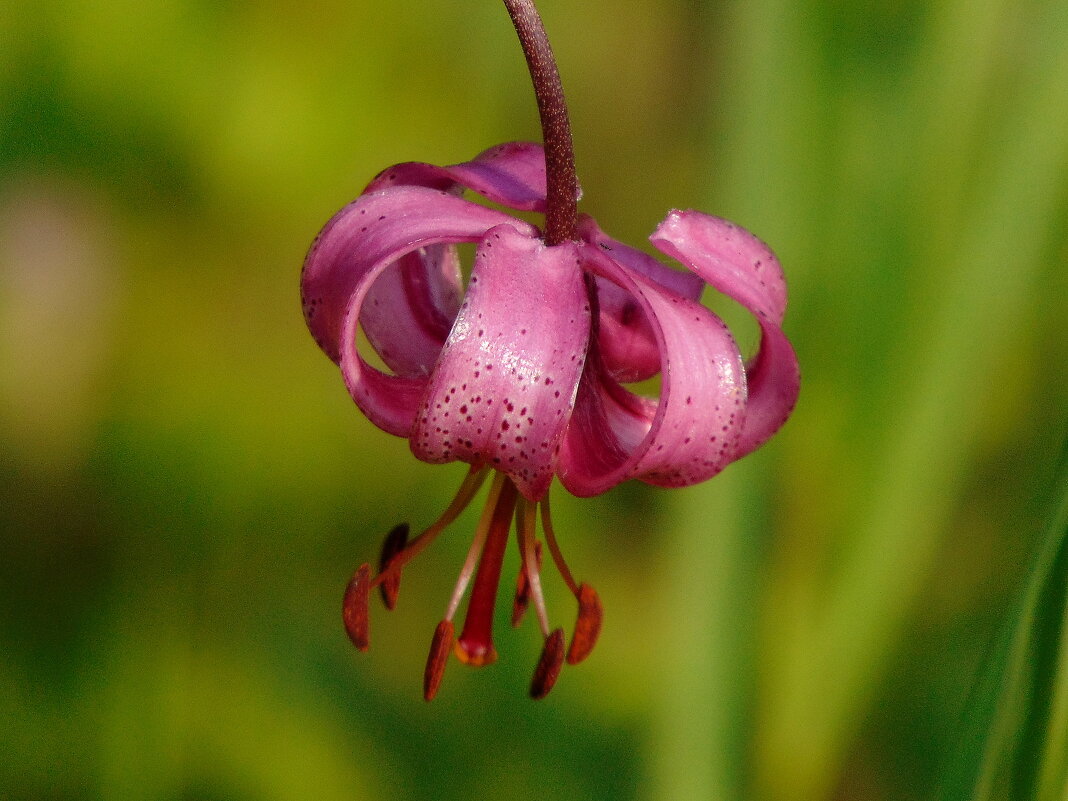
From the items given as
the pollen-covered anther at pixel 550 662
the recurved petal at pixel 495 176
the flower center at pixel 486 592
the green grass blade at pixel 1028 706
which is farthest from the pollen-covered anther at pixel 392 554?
the green grass blade at pixel 1028 706

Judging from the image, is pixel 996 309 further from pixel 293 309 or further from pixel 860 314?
pixel 293 309

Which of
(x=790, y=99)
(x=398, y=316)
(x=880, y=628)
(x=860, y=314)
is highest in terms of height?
(x=790, y=99)

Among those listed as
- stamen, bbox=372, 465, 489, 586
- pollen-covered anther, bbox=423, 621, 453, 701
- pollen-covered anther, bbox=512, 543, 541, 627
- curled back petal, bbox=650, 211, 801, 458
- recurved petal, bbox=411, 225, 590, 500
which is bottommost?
pollen-covered anther, bbox=423, 621, 453, 701

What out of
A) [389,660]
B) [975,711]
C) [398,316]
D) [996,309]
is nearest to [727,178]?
[996,309]

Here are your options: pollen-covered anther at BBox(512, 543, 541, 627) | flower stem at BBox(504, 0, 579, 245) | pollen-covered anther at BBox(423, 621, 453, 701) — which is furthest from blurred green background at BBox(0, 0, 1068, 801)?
flower stem at BBox(504, 0, 579, 245)

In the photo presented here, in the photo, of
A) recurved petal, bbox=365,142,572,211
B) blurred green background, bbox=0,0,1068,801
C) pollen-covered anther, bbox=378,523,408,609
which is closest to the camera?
recurved petal, bbox=365,142,572,211

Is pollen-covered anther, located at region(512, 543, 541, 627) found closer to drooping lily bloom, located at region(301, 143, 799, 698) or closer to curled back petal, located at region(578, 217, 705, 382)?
drooping lily bloom, located at region(301, 143, 799, 698)

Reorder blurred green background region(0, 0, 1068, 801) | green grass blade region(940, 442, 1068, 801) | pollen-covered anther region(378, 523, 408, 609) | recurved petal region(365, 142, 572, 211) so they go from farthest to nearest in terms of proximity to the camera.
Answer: blurred green background region(0, 0, 1068, 801)
pollen-covered anther region(378, 523, 408, 609)
recurved petal region(365, 142, 572, 211)
green grass blade region(940, 442, 1068, 801)
